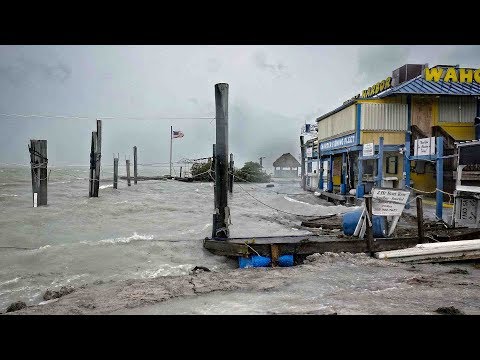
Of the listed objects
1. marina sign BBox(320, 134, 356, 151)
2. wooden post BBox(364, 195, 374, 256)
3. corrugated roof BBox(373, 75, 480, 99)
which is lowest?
wooden post BBox(364, 195, 374, 256)

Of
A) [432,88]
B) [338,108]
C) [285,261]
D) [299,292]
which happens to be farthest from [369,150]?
[299,292]

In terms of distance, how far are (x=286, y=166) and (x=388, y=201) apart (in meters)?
60.5

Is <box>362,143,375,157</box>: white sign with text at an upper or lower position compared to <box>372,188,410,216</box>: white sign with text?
upper

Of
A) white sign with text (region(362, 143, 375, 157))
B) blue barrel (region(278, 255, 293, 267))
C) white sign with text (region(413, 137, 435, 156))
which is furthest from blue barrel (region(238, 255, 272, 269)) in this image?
white sign with text (region(362, 143, 375, 157))

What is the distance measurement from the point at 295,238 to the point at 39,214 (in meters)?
12.2

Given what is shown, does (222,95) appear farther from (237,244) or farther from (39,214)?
(39,214)

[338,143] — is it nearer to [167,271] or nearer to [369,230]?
[369,230]

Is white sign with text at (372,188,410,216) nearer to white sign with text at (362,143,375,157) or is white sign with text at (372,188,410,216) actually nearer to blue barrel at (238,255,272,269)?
blue barrel at (238,255,272,269)

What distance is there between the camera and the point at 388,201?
8.16 m

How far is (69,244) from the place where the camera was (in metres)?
10.2

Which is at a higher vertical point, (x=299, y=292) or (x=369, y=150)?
(x=369, y=150)

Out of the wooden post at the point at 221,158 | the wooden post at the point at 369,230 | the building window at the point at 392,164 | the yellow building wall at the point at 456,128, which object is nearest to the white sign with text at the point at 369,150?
the building window at the point at 392,164

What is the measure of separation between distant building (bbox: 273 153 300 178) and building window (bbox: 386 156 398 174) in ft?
144

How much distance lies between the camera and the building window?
72.8 feet
